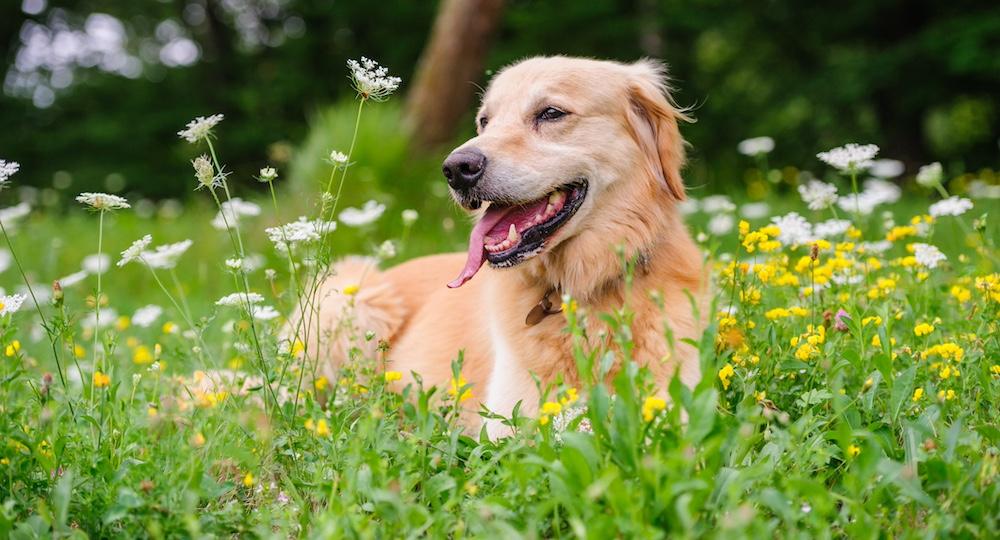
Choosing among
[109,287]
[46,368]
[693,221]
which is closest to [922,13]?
Result: [693,221]

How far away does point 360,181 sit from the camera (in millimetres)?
7309

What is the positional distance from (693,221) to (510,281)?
4.44m

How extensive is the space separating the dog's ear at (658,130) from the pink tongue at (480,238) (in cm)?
59

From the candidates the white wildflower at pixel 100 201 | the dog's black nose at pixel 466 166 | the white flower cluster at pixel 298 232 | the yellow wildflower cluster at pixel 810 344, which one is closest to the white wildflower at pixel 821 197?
the yellow wildflower cluster at pixel 810 344

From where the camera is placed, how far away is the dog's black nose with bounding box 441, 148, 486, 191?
2982 millimetres

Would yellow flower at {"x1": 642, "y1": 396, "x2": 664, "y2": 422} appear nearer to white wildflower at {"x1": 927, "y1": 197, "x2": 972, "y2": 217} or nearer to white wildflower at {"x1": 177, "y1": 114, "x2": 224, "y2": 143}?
white wildflower at {"x1": 177, "y1": 114, "x2": 224, "y2": 143}

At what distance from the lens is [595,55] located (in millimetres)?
15750

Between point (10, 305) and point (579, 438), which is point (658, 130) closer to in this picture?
point (579, 438)

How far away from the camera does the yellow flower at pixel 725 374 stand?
98.2 inches

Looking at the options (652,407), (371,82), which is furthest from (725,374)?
(371,82)

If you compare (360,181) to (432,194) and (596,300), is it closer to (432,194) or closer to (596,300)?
(432,194)

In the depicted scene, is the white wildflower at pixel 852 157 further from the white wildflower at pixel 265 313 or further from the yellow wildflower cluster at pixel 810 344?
the white wildflower at pixel 265 313

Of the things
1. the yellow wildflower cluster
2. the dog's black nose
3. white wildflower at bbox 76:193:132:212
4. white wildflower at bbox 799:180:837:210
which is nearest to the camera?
white wildflower at bbox 76:193:132:212

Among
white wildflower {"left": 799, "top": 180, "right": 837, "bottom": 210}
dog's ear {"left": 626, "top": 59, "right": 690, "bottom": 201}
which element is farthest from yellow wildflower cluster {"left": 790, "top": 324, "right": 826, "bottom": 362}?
dog's ear {"left": 626, "top": 59, "right": 690, "bottom": 201}
